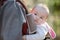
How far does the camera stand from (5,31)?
1413mm

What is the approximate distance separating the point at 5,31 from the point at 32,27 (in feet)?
0.77

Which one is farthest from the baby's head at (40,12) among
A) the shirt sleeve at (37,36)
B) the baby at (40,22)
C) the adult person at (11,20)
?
the adult person at (11,20)

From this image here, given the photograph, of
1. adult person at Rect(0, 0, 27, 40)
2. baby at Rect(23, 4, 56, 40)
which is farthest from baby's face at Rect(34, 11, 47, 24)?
adult person at Rect(0, 0, 27, 40)

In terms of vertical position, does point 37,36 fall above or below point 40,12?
below

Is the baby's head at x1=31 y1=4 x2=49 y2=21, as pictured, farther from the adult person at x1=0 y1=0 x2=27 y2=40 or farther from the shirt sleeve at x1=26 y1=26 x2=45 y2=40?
the adult person at x1=0 y1=0 x2=27 y2=40

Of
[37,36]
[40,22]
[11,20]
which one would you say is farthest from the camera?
[40,22]

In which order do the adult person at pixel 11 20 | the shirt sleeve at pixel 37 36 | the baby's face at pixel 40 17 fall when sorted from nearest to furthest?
the adult person at pixel 11 20, the shirt sleeve at pixel 37 36, the baby's face at pixel 40 17

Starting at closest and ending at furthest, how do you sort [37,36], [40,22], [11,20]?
[11,20], [37,36], [40,22]

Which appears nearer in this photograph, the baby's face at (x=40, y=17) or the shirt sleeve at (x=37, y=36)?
the shirt sleeve at (x=37, y=36)

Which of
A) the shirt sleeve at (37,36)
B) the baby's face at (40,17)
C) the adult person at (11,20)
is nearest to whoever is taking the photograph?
the adult person at (11,20)

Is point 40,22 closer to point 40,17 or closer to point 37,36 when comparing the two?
point 40,17

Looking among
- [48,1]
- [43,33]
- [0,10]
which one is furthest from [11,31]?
[48,1]

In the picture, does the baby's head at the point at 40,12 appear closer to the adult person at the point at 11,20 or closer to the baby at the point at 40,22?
the baby at the point at 40,22

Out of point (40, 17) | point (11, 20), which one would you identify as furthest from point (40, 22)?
point (11, 20)
